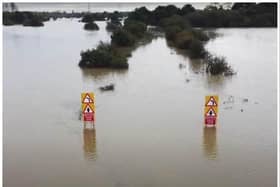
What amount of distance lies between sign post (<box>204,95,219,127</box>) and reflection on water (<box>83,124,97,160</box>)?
2444 millimetres

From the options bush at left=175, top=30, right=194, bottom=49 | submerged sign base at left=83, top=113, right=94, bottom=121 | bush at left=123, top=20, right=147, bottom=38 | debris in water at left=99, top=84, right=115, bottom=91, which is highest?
bush at left=123, top=20, right=147, bottom=38

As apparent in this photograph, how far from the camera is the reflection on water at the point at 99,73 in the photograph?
50.3 ft

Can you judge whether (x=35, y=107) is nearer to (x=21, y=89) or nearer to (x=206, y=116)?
(x=21, y=89)

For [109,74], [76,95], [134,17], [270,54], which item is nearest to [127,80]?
[109,74]

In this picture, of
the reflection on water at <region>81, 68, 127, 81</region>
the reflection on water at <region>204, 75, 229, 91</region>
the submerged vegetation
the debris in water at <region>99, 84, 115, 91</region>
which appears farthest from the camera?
the submerged vegetation

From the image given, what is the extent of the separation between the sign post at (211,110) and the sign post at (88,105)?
7.80ft

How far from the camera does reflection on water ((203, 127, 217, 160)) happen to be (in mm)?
7551

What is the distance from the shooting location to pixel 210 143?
8070mm

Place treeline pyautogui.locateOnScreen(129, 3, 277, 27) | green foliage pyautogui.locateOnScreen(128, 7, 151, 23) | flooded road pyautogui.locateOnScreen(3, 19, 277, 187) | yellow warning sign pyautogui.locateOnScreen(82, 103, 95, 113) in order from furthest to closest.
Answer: green foliage pyautogui.locateOnScreen(128, 7, 151, 23), treeline pyautogui.locateOnScreen(129, 3, 277, 27), yellow warning sign pyautogui.locateOnScreen(82, 103, 95, 113), flooded road pyautogui.locateOnScreen(3, 19, 277, 187)

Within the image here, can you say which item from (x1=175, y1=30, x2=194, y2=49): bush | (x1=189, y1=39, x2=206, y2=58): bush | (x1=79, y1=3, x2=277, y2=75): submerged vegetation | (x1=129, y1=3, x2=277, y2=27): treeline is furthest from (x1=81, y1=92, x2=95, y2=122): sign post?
(x1=129, y1=3, x2=277, y2=27): treeline

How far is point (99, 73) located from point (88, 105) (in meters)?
7.80

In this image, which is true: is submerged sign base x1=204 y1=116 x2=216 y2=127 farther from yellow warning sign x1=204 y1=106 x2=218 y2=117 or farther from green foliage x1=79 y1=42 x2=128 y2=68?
green foliage x1=79 y1=42 x2=128 y2=68

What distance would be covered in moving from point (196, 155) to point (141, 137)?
1.33 meters

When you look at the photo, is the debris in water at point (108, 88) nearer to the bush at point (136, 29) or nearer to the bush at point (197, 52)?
the bush at point (197, 52)
